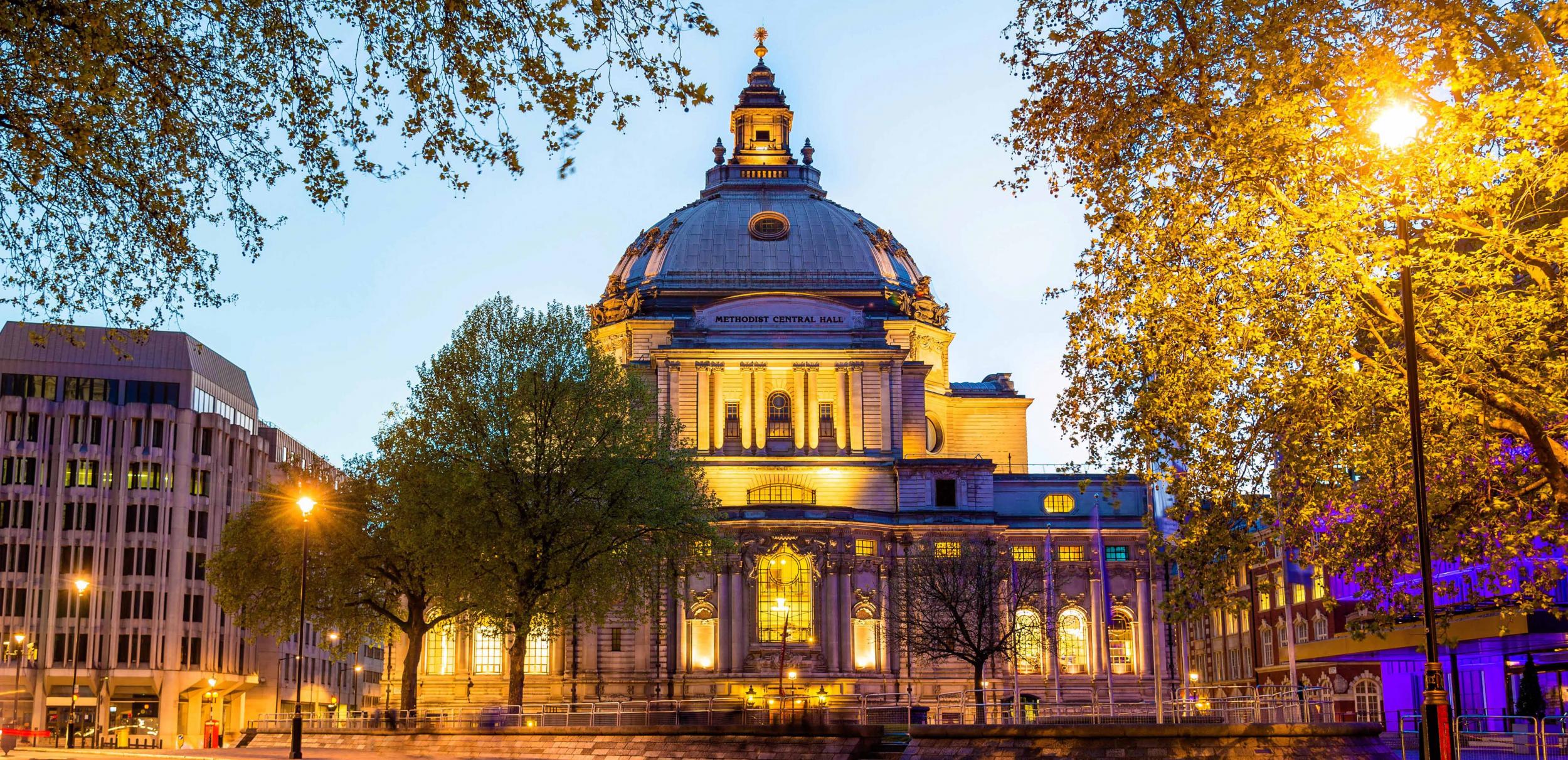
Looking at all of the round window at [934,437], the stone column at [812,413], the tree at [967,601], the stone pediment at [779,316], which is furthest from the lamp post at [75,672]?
the round window at [934,437]

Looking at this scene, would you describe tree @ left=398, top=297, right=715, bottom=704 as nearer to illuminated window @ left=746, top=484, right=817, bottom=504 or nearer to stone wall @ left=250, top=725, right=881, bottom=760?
stone wall @ left=250, top=725, right=881, bottom=760

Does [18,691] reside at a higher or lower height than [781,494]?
lower

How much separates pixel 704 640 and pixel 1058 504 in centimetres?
2532

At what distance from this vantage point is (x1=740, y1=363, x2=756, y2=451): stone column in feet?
350

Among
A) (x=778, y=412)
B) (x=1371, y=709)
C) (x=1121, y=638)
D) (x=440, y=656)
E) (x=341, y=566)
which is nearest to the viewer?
(x=1371, y=709)

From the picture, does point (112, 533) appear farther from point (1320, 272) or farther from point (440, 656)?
point (1320, 272)

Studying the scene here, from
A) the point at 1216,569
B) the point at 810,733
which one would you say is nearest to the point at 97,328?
the point at 810,733

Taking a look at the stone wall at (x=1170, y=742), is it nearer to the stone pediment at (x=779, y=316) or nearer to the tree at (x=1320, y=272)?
the tree at (x=1320, y=272)

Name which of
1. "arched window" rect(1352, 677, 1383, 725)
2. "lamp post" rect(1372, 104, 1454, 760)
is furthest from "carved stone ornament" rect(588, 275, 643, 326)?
"lamp post" rect(1372, 104, 1454, 760)

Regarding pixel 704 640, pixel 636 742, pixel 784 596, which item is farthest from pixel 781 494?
pixel 636 742

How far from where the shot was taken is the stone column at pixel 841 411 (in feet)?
348

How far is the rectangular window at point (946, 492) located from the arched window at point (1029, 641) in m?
7.99

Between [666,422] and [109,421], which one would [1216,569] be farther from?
[109,421]

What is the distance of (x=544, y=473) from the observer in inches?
2340
